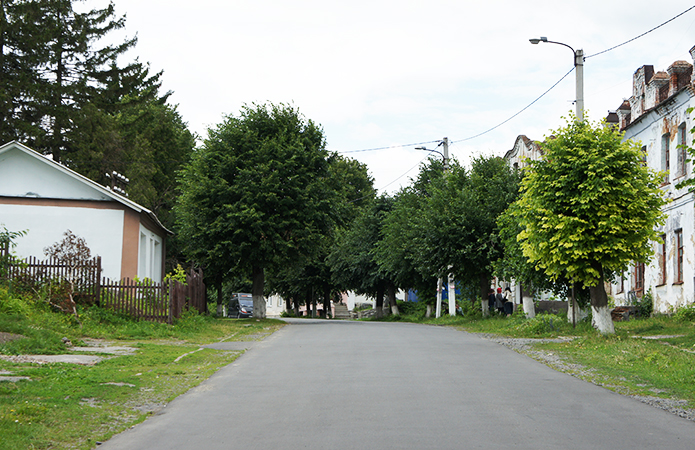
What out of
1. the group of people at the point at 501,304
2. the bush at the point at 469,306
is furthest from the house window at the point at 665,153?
the bush at the point at 469,306

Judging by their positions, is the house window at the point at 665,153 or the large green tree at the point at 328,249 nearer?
the house window at the point at 665,153

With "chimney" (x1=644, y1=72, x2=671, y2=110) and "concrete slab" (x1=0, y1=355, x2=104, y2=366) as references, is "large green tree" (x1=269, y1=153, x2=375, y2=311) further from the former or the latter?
"concrete slab" (x1=0, y1=355, x2=104, y2=366)

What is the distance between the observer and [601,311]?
61.6ft

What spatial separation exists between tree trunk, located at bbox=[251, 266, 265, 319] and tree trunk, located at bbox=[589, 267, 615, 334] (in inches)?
753

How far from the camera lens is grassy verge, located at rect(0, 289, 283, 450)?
23.1 ft

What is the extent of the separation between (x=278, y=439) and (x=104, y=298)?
16460mm

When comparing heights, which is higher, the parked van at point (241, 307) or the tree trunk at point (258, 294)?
the tree trunk at point (258, 294)

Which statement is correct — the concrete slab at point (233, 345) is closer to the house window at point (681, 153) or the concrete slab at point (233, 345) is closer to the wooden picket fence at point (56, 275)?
the wooden picket fence at point (56, 275)

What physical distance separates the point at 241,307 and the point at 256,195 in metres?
20.9

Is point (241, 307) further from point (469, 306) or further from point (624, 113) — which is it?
point (624, 113)

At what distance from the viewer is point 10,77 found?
3819 centimetres

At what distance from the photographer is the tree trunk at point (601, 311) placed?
1856 centimetres

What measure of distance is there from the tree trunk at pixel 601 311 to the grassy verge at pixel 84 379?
9.73 m

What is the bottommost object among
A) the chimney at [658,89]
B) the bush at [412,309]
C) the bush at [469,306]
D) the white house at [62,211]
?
the bush at [412,309]
